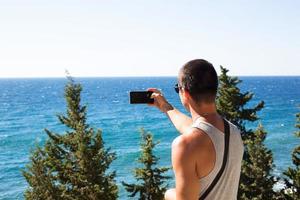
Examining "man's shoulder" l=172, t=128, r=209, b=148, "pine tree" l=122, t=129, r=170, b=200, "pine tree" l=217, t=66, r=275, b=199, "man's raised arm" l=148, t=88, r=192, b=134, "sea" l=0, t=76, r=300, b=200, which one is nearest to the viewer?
"man's shoulder" l=172, t=128, r=209, b=148

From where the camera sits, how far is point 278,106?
535 ft

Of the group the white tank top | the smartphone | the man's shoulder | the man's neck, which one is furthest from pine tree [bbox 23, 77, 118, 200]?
the man's shoulder

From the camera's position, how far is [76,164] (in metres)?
25.7

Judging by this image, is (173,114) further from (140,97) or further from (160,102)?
(140,97)

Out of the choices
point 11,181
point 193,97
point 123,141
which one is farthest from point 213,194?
point 123,141

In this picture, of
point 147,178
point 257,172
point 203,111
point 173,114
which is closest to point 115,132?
point 257,172

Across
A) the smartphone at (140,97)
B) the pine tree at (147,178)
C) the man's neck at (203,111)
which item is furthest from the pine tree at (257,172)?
the man's neck at (203,111)

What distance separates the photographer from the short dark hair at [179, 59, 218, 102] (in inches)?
128

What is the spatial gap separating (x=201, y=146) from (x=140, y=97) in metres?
1.75

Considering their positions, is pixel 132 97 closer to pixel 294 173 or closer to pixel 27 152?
pixel 294 173

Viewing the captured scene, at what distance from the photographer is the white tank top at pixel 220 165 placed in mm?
3209

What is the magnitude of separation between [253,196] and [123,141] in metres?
64.2

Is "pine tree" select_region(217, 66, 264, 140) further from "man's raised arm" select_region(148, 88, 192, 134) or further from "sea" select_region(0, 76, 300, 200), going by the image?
"man's raised arm" select_region(148, 88, 192, 134)

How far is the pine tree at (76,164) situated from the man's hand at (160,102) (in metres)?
19.1
